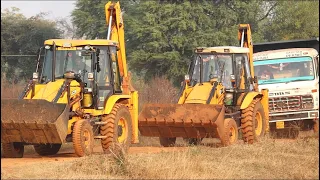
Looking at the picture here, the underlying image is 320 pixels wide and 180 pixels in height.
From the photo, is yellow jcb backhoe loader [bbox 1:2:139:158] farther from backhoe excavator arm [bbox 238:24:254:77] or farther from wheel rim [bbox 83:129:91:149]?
backhoe excavator arm [bbox 238:24:254:77]

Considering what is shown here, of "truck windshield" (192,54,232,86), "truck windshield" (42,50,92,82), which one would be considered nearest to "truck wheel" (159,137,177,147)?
"truck windshield" (192,54,232,86)

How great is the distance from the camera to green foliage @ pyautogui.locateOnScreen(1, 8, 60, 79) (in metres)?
39.7

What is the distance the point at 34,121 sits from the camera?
48.5 feet

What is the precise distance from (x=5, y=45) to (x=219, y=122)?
26.3 metres

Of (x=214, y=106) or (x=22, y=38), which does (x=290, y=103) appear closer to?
(x=214, y=106)

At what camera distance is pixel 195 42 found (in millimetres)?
39656

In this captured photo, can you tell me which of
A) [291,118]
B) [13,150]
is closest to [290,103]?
[291,118]

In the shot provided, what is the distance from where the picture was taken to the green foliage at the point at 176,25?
131 feet

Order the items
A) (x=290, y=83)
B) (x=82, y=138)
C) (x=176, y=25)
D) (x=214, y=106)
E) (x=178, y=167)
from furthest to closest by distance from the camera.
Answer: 1. (x=176, y=25)
2. (x=290, y=83)
3. (x=214, y=106)
4. (x=82, y=138)
5. (x=178, y=167)

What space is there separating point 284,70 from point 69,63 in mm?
8683

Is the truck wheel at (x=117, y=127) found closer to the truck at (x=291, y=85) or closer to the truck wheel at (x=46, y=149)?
the truck wheel at (x=46, y=149)

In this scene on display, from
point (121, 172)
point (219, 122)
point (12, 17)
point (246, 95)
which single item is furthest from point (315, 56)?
point (12, 17)

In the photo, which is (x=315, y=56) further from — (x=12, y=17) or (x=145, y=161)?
(x=12, y=17)

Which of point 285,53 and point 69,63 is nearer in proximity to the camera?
point 69,63
